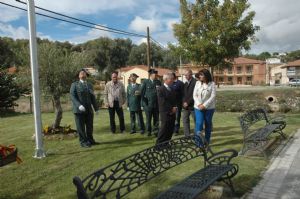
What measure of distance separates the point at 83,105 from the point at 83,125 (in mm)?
495

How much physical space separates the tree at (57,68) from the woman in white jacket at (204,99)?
11.6 ft

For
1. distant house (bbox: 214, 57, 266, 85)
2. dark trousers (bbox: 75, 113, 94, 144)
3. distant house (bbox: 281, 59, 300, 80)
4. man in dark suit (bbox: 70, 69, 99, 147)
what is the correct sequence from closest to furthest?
man in dark suit (bbox: 70, 69, 99, 147) → dark trousers (bbox: 75, 113, 94, 144) → distant house (bbox: 214, 57, 266, 85) → distant house (bbox: 281, 59, 300, 80)

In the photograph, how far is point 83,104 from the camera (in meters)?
7.72

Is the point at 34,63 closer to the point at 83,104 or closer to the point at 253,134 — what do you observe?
the point at 83,104

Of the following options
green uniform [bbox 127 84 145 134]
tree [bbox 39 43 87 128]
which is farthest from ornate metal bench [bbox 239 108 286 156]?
tree [bbox 39 43 87 128]

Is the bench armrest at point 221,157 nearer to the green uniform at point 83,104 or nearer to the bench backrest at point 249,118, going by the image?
the bench backrest at point 249,118

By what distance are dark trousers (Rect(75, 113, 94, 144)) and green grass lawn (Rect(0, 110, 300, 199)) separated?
0.27 metres

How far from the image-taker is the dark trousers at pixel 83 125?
7.75 m

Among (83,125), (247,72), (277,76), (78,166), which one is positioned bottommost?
(78,166)

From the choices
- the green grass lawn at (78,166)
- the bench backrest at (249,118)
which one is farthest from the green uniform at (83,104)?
the bench backrest at (249,118)

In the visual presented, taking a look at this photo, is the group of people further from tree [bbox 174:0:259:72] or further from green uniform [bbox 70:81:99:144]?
tree [bbox 174:0:259:72]

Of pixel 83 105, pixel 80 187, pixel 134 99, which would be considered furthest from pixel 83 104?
pixel 80 187

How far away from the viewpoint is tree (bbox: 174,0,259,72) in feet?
60.3

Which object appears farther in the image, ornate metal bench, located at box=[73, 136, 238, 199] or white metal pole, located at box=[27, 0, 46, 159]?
white metal pole, located at box=[27, 0, 46, 159]
